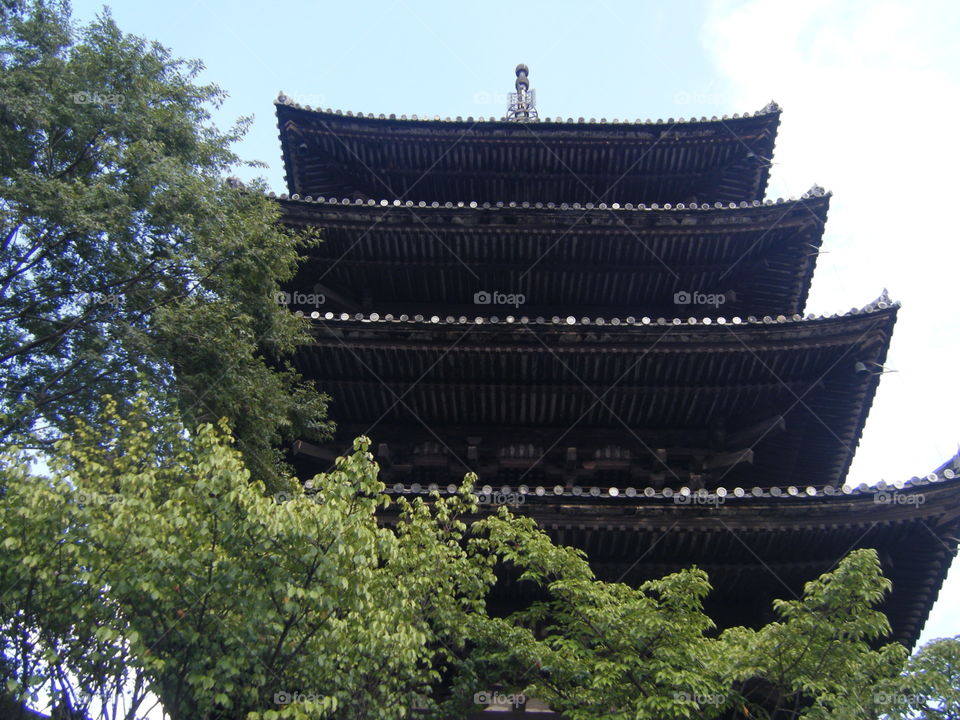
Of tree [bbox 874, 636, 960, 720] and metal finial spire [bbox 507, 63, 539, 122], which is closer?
tree [bbox 874, 636, 960, 720]

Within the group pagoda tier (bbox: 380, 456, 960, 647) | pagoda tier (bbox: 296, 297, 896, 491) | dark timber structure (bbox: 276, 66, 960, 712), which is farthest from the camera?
pagoda tier (bbox: 296, 297, 896, 491)

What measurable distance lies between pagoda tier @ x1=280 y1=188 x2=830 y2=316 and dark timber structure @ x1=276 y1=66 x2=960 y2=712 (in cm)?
4

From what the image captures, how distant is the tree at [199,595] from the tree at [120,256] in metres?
2.65

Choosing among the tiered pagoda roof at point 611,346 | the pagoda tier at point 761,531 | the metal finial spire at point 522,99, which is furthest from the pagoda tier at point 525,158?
the pagoda tier at point 761,531

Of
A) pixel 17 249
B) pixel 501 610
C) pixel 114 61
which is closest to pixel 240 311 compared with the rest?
pixel 17 249

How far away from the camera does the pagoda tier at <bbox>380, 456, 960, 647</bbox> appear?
11938 millimetres

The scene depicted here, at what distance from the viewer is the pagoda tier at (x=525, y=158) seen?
1823 centimetres

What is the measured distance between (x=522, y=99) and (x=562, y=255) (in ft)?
29.3

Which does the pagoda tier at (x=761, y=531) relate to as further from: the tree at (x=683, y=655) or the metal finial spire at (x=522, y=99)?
the metal finial spire at (x=522, y=99)

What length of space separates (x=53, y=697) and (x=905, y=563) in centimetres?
1102

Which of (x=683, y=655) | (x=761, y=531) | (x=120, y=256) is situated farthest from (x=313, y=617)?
(x=761, y=531)

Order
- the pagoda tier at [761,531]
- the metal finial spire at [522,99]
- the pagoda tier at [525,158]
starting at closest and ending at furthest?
1. the pagoda tier at [761,531]
2. the pagoda tier at [525,158]
3. the metal finial spire at [522,99]

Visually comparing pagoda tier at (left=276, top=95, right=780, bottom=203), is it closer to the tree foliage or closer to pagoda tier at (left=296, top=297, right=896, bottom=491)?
pagoda tier at (left=296, top=297, right=896, bottom=491)

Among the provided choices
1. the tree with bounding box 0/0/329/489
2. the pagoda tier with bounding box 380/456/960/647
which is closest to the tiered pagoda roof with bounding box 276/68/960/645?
the pagoda tier with bounding box 380/456/960/647
